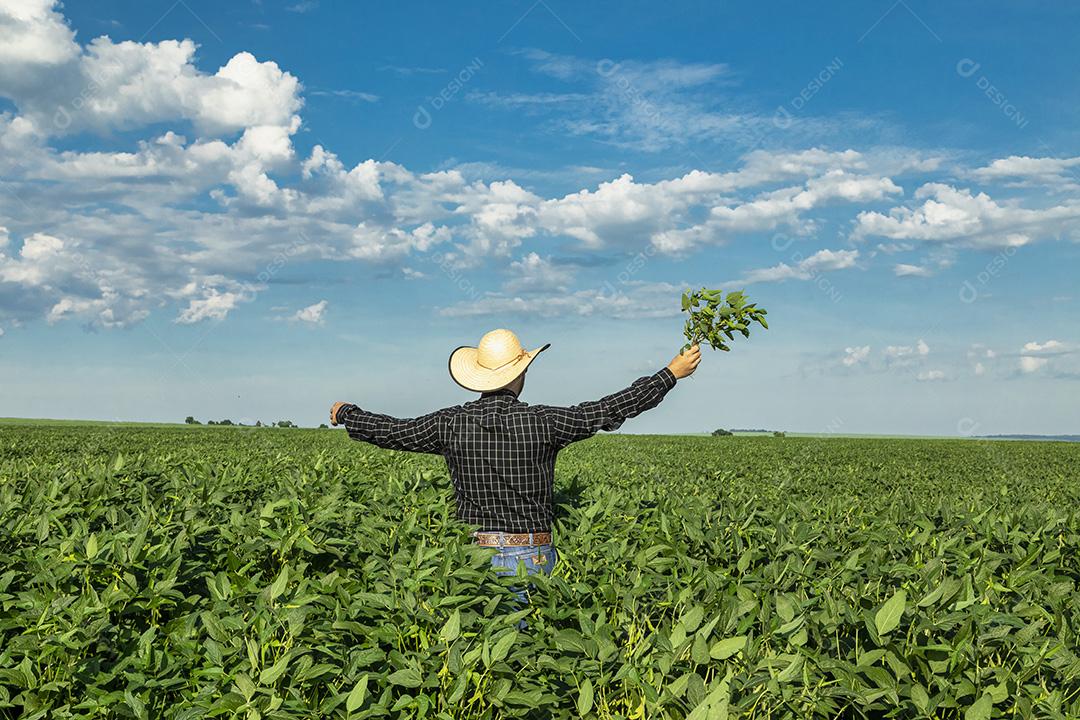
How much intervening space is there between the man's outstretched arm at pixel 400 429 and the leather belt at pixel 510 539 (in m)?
0.68

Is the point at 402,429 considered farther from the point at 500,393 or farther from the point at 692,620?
the point at 692,620

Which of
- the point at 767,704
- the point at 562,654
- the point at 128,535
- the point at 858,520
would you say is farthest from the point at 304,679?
the point at 858,520

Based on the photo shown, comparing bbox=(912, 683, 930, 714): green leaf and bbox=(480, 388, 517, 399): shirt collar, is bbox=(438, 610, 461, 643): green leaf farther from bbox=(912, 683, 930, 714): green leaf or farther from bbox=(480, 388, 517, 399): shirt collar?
bbox=(480, 388, 517, 399): shirt collar

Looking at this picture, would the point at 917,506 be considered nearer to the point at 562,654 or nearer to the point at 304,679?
the point at 562,654

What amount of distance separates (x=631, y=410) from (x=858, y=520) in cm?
292

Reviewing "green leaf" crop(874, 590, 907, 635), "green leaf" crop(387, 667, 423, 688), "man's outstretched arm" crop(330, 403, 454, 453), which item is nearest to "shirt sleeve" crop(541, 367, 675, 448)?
"man's outstretched arm" crop(330, 403, 454, 453)

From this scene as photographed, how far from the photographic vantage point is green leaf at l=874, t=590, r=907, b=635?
3.10 meters

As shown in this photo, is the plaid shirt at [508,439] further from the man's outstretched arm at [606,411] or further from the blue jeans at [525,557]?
the blue jeans at [525,557]

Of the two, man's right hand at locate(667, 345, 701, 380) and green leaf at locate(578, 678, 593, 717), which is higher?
man's right hand at locate(667, 345, 701, 380)

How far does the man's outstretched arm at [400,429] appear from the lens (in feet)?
17.8

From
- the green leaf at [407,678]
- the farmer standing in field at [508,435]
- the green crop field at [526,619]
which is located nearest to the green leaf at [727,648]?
the green crop field at [526,619]

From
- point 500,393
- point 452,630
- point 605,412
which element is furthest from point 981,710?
point 500,393

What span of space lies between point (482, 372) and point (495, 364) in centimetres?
11

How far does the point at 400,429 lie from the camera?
5.49 meters
